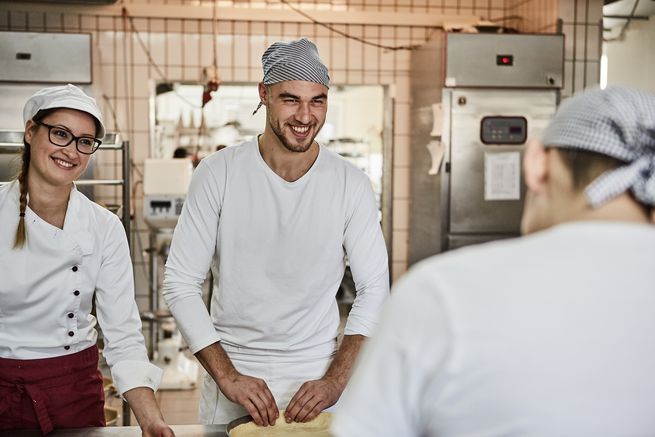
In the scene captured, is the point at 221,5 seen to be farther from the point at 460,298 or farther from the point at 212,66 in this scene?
the point at 460,298

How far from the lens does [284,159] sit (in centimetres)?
206

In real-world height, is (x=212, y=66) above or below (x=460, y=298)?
above

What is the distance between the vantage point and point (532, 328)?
0.75 metres

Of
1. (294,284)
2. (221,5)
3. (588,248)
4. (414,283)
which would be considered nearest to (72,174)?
(294,284)

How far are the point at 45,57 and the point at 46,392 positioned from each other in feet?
10.1

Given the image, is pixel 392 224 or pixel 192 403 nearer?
pixel 192 403

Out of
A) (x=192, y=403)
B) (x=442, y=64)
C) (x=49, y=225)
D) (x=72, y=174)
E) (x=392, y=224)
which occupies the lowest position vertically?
(x=192, y=403)

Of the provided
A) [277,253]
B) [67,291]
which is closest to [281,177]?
[277,253]

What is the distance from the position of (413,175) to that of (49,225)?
353 cm

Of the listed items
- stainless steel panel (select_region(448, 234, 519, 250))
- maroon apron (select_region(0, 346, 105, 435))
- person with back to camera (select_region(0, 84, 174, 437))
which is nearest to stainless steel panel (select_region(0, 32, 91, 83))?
stainless steel panel (select_region(448, 234, 519, 250))

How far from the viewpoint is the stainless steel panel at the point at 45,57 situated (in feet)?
14.3

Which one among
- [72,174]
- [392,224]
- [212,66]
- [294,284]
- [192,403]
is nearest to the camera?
[72,174]

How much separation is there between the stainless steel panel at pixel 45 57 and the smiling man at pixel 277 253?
8.90ft

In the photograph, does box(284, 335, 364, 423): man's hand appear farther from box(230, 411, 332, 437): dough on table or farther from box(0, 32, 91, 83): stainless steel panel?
box(0, 32, 91, 83): stainless steel panel
